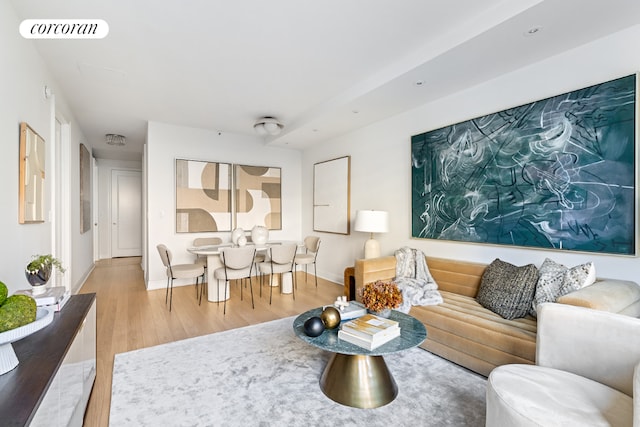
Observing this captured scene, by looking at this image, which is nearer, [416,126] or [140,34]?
A: [140,34]

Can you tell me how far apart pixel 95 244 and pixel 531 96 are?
9290mm

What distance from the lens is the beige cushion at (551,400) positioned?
46.6 inches

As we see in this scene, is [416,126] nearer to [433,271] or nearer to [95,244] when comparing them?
[433,271]

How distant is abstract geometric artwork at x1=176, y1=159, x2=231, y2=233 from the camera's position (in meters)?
5.07

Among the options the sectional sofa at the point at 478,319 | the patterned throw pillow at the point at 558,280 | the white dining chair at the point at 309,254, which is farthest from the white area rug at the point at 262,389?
the white dining chair at the point at 309,254

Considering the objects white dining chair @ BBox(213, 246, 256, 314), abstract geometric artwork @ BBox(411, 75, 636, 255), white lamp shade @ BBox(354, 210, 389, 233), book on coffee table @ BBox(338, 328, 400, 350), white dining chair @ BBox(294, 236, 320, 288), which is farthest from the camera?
white dining chair @ BBox(294, 236, 320, 288)

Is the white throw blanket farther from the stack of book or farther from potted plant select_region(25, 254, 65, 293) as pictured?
potted plant select_region(25, 254, 65, 293)

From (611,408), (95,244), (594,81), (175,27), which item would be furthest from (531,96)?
(95,244)

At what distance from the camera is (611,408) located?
125cm

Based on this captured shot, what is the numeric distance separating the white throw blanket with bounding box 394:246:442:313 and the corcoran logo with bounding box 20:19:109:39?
2927 millimetres

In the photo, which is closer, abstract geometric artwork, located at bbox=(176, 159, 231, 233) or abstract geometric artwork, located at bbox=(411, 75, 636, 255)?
abstract geometric artwork, located at bbox=(411, 75, 636, 255)

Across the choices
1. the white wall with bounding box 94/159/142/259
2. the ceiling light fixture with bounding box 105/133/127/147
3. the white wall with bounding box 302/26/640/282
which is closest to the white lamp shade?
the white wall with bounding box 302/26/640/282

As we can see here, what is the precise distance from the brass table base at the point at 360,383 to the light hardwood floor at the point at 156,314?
4.50 feet

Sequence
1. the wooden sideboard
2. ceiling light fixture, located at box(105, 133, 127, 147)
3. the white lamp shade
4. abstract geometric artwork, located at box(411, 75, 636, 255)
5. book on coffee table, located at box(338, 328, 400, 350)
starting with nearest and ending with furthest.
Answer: the wooden sideboard < book on coffee table, located at box(338, 328, 400, 350) < abstract geometric artwork, located at box(411, 75, 636, 255) < the white lamp shade < ceiling light fixture, located at box(105, 133, 127, 147)
